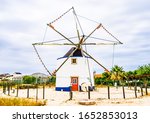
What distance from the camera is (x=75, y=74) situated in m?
33.2

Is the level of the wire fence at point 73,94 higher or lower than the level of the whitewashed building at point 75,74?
lower

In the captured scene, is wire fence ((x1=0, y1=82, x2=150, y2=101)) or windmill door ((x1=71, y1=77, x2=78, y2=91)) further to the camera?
windmill door ((x1=71, y1=77, x2=78, y2=91))

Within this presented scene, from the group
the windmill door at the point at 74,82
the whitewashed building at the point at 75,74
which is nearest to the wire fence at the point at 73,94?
the whitewashed building at the point at 75,74

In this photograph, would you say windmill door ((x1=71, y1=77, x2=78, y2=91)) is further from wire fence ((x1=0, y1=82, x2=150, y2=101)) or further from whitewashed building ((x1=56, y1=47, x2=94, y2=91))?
wire fence ((x1=0, y1=82, x2=150, y2=101))

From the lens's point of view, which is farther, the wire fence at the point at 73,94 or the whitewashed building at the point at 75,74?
the whitewashed building at the point at 75,74

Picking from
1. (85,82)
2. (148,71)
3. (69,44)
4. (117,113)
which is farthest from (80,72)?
(148,71)

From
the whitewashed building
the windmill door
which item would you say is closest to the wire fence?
the whitewashed building

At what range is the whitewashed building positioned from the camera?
33.2m

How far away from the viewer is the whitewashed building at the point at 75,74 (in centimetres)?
3325

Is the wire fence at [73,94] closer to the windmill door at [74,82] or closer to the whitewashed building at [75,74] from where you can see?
the whitewashed building at [75,74]

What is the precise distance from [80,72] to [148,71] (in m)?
43.3

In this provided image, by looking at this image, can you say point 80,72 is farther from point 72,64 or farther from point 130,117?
point 130,117

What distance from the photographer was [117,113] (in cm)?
1334

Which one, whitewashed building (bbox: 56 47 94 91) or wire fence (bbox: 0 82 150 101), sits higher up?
whitewashed building (bbox: 56 47 94 91)
